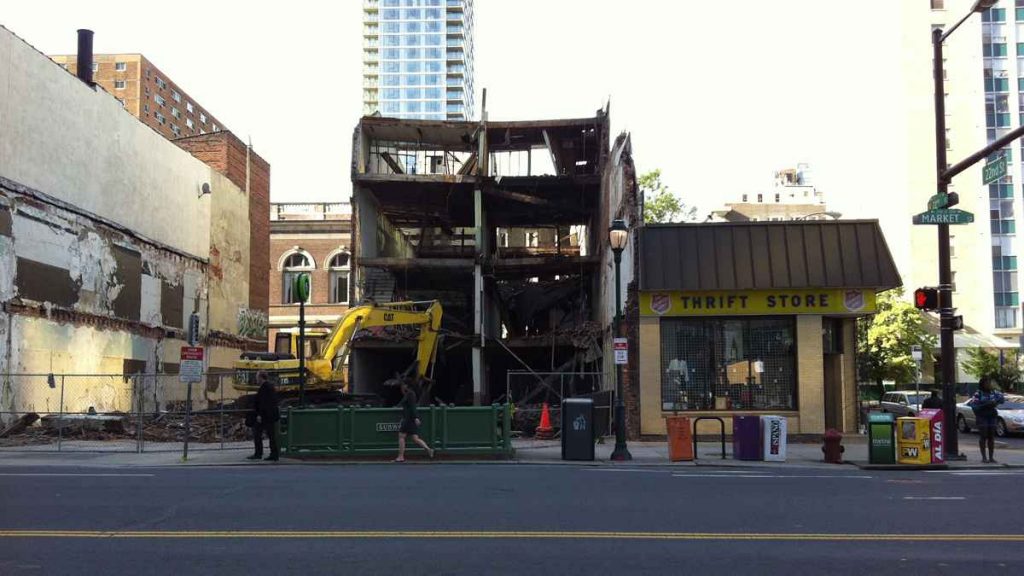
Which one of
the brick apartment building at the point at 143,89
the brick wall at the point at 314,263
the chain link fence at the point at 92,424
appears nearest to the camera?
the chain link fence at the point at 92,424

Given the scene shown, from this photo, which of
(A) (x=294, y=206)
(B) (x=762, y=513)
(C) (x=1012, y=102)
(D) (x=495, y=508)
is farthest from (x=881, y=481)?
(C) (x=1012, y=102)

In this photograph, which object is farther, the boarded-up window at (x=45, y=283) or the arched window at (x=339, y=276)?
the arched window at (x=339, y=276)

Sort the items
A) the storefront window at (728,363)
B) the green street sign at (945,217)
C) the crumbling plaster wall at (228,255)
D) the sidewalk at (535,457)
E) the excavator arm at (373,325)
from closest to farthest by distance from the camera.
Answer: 1. the sidewalk at (535,457)
2. the green street sign at (945,217)
3. the storefront window at (728,363)
4. the excavator arm at (373,325)
5. the crumbling plaster wall at (228,255)

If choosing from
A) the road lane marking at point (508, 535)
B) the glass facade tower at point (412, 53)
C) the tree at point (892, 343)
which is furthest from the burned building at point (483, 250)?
the glass facade tower at point (412, 53)

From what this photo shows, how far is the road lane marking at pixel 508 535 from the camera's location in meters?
8.35

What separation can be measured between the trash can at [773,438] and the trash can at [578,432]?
3.53 meters

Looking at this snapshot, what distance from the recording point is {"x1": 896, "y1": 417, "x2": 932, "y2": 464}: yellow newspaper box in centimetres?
1655

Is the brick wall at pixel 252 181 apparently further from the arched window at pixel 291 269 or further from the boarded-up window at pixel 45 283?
the boarded-up window at pixel 45 283

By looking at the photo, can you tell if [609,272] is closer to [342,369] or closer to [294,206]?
[342,369]

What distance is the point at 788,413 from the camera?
881 inches

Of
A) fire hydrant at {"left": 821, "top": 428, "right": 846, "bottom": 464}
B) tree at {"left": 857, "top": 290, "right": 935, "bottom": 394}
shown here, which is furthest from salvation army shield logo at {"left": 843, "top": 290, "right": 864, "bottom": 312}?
tree at {"left": 857, "top": 290, "right": 935, "bottom": 394}

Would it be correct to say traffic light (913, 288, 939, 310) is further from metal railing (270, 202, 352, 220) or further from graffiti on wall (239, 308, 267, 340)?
metal railing (270, 202, 352, 220)

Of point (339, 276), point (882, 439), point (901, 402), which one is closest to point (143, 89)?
point (339, 276)

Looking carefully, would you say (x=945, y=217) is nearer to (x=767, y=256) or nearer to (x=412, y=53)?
(x=767, y=256)
